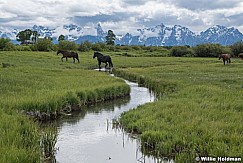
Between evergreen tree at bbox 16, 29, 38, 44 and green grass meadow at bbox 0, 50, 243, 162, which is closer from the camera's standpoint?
green grass meadow at bbox 0, 50, 243, 162

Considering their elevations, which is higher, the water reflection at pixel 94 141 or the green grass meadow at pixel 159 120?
the green grass meadow at pixel 159 120

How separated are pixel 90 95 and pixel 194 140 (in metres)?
10.3

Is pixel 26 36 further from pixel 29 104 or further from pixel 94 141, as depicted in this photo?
pixel 94 141

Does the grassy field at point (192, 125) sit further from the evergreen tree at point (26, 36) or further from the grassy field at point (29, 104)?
the evergreen tree at point (26, 36)

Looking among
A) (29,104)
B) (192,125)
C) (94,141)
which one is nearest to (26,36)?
(29,104)

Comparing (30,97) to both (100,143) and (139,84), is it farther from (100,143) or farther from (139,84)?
(139,84)

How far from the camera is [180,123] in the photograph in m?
11.8

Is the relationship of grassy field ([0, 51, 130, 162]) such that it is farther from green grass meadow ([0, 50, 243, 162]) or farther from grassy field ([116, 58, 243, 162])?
grassy field ([116, 58, 243, 162])

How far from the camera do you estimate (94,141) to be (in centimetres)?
1178

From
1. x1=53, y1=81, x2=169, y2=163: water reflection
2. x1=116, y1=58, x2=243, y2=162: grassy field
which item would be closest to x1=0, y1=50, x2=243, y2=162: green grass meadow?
x1=116, y1=58, x2=243, y2=162: grassy field

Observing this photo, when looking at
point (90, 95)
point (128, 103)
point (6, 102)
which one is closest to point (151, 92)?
point (128, 103)

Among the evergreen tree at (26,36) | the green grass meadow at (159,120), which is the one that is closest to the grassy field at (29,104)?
the green grass meadow at (159,120)

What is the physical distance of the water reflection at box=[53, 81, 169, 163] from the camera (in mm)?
9988

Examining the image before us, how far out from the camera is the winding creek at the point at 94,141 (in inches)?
393
